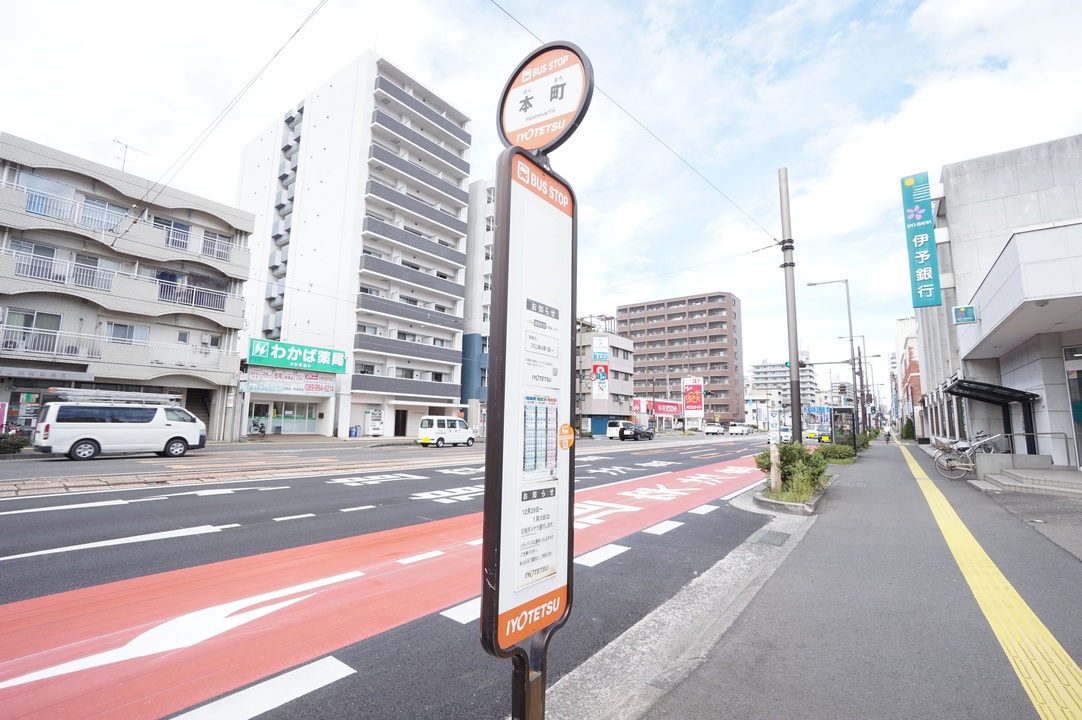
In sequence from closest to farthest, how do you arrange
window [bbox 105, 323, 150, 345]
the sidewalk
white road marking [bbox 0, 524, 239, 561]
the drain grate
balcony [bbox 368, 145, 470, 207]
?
the sidewalk < white road marking [bbox 0, 524, 239, 561] < the drain grate < window [bbox 105, 323, 150, 345] < balcony [bbox 368, 145, 470, 207]

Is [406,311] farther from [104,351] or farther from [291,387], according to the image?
[104,351]

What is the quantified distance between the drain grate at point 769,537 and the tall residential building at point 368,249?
3167cm

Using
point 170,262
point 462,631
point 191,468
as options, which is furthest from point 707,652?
point 170,262

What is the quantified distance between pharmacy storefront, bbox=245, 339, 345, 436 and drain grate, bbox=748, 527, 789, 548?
31013 millimetres

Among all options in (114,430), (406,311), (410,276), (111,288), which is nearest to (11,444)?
(114,430)

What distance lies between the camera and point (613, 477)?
1388cm

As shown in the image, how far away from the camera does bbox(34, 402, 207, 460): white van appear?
590 inches

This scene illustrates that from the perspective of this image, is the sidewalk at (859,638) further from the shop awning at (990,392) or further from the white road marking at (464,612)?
the shop awning at (990,392)

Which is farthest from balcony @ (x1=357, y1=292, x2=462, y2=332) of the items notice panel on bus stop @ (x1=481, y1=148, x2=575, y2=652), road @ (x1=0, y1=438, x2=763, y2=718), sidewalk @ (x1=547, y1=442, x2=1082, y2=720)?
notice panel on bus stop @ (x1=481, y1=148, x2=575, y2=652)

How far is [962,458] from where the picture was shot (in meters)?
13.8

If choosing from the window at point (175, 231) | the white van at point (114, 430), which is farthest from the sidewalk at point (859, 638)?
the window at point (175, 231)

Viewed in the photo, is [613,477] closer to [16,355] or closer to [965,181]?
[965,181]

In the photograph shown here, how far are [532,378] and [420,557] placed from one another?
4.60 meters

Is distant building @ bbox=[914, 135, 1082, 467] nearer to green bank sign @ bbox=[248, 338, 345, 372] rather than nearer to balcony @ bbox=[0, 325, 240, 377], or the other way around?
balcony @ bbox=[0, 325, 240, 377]
